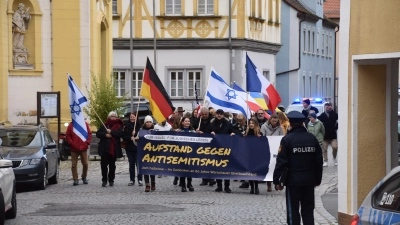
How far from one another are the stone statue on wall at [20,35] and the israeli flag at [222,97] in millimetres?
13093

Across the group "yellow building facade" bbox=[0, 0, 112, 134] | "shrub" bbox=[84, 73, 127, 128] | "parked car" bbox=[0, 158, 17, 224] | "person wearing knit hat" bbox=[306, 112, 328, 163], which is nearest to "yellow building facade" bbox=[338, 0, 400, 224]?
"parked car" bbox=[0, 158, 17, 224]

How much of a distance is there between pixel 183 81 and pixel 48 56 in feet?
53.5

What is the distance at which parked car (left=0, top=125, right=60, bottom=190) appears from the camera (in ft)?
67.9

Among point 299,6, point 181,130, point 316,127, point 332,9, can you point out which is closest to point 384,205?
point 181,130

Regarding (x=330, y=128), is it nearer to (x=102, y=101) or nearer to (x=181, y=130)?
(x=181, y=130)

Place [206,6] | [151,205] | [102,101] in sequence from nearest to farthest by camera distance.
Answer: [151,205]
[102,101]
[206,6]

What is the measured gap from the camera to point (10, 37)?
33.0 meters

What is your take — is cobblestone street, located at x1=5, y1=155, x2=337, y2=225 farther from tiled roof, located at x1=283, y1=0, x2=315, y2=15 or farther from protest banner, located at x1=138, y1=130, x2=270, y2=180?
tiled roof, located at x1=283, y1=0, x2=315, y2=15

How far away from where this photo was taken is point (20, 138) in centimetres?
2212

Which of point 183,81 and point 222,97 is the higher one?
point 183,81

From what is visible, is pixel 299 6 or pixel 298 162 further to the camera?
pixel 299 6

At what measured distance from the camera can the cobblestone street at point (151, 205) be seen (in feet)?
49.7

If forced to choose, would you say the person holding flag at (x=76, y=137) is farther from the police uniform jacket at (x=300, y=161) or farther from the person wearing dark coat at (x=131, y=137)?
the police uniform jacket at (x=300, y=161)

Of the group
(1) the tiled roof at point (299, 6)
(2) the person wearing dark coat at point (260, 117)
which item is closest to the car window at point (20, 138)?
(2) the person wearing dark coat at point (260, 117)
